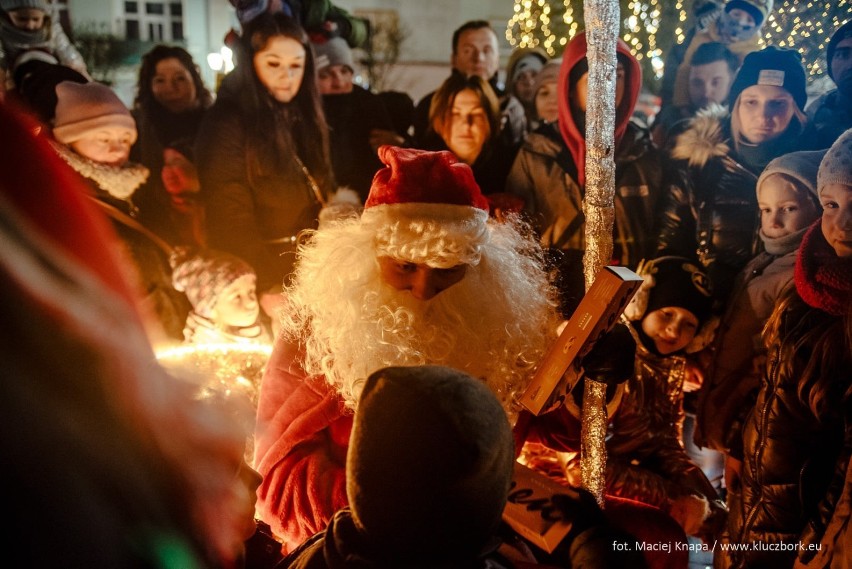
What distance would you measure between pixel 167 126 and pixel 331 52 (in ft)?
3.24

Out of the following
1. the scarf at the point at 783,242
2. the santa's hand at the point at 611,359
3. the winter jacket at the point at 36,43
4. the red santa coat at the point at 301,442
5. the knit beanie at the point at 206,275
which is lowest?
the red santa coat at the point at 301,442

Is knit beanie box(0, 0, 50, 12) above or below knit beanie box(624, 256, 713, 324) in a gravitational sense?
above

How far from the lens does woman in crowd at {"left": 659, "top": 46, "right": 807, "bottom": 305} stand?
2975mm

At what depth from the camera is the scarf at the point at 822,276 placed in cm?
241

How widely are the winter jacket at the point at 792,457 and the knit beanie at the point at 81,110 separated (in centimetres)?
340

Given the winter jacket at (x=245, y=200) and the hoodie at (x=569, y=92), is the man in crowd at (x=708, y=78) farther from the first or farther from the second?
the winter jacket at (x=245, y=200)

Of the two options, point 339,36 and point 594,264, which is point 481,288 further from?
Result: point 339,36

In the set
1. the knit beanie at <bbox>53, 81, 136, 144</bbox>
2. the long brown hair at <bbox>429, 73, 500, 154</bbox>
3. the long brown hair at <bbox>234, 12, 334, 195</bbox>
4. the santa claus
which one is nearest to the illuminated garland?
the long brown hair at <bbox>429, 73, 500, 154</bbox>

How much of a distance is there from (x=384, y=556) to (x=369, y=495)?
0.12 meters

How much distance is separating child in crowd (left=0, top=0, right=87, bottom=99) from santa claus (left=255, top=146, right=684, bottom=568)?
6.46 feet

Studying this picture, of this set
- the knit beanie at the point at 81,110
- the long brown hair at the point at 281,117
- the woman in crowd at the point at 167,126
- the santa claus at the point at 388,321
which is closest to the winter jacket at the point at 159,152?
the woman in crowd at the point at 167,126

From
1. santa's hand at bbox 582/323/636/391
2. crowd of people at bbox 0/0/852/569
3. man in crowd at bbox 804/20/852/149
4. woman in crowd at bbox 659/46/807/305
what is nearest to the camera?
crowd of people at bbox 0/0/852/569

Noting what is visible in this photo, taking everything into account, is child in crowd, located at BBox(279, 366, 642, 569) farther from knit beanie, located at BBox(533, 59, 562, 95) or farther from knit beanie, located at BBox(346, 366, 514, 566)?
knit beanie, located at BBox(533, 59, 562, 95)

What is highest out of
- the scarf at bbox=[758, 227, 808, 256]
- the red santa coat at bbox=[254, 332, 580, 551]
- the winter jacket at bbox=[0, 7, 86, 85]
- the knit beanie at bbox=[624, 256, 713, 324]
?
the winter jacket at bbox=[0, 7, 86, 85]
